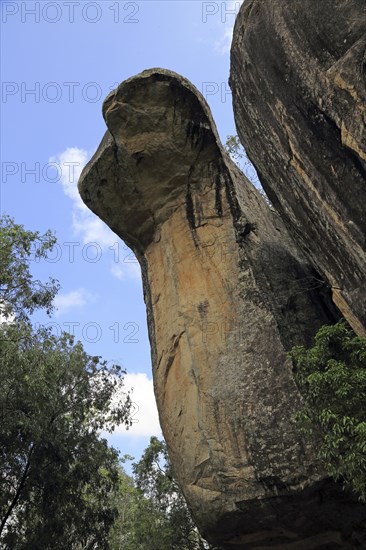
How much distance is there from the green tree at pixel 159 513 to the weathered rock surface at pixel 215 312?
7.27 m

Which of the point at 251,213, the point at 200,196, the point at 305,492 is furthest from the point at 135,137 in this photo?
the point at 305,492

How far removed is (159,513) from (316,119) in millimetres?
14098

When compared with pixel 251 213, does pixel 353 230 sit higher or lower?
lower

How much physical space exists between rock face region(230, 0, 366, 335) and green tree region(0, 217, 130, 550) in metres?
9.91

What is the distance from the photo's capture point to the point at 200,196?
12.3 meters

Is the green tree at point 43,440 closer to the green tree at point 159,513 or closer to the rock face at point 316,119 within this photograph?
the green tree at point 159,513

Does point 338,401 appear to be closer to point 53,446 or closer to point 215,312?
point 215,312

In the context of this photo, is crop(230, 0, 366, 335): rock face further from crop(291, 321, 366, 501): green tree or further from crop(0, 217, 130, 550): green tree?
crop(0, 217, 130, 550): green tree

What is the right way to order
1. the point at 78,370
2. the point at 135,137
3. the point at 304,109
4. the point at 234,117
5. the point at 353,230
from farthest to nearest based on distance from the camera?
the point at 78,370 < the point at 135,137 < the point at 234,117 < the point at 304,109 < the point at 353,230

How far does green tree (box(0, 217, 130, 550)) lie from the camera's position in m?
15.9

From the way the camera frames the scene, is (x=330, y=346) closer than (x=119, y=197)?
Yes

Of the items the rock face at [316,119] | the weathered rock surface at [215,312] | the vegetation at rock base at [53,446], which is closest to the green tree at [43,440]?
the vegetation at rock base at [53,446]

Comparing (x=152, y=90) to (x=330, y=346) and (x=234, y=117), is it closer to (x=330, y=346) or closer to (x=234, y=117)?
(x=234, y=117)

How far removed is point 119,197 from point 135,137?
1433 millimetres
